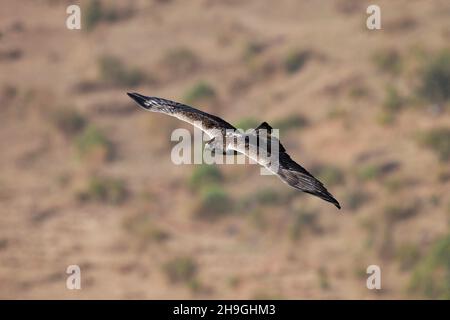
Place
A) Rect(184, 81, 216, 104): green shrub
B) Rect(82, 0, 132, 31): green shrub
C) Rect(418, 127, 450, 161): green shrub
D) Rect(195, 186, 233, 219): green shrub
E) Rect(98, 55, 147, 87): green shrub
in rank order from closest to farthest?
Rect(195, 186, 233, 219): green shrub, Rect(418, 127, 450, 161): green shrub, Rect(184, 81, 216, 104): green shrub, Rect(98, 55, 147, 87): green shrub, Rect(82, 0, 132, 31): green shrub

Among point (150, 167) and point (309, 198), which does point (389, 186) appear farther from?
point (150, 167)

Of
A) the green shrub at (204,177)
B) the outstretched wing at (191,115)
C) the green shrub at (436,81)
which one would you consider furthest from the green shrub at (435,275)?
the outstretched wing at (191,115)

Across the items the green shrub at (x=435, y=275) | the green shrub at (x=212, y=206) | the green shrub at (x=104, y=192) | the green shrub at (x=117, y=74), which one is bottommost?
the green shrub at (x=435, y=275)

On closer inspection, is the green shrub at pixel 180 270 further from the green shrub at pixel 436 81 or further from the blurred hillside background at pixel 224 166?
the green shrub at pixel 436 81

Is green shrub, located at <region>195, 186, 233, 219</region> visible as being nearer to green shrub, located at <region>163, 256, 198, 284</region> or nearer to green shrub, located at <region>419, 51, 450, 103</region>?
green shrub, located at <region>163, 256, 198, 284</region>

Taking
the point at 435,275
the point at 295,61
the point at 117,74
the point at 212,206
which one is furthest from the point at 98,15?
the point at 435,275

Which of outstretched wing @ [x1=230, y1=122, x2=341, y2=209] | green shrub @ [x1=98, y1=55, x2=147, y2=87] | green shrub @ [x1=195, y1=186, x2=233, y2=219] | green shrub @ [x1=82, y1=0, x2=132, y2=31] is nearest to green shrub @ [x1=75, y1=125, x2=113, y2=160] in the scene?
green shrub @ [x1=98, y1=55, x2=147, y2=87]
